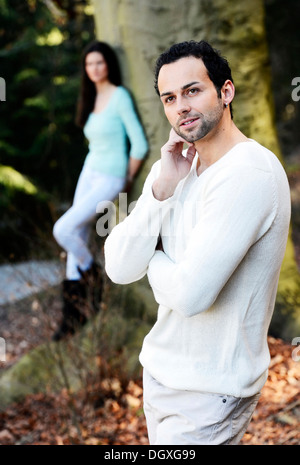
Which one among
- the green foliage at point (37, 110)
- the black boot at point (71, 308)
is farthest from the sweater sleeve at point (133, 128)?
the green foliage at point (37, 110)

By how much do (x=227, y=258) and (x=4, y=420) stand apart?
3.63 m

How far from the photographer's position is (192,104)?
5.76 feet

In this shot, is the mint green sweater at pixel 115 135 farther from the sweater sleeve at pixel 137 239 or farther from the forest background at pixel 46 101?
the forest background at pixel 46 101

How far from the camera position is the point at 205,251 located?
1.63 meters

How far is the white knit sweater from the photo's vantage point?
5.31 feet

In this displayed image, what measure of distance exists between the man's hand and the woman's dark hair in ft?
8.38

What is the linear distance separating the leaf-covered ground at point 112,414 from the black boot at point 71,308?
35 centimetres

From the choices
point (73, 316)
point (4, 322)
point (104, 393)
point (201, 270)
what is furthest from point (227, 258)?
point (4, 322)

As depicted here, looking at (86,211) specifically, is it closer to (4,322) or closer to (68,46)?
(4,322)

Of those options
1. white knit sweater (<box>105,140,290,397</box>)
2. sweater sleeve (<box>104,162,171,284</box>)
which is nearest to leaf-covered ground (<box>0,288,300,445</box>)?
white knit sweater (<box>105,140,290,397</box>)

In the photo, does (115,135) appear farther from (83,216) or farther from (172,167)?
(172,167)

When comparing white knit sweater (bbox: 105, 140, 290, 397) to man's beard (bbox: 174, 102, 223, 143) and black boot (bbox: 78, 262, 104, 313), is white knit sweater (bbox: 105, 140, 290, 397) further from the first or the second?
black boot (bbox: 78, 262, 104, 313)

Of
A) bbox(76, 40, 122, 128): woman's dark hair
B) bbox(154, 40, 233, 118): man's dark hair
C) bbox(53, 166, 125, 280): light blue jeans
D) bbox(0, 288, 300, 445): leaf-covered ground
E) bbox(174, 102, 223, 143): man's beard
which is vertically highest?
bbox(76, 40, 122, 128): woman's dark hair

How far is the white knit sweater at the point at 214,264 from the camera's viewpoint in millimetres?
1617
